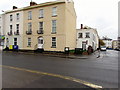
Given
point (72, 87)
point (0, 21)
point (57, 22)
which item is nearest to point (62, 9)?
point (57, 22)

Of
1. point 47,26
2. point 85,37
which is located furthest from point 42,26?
point 85,37

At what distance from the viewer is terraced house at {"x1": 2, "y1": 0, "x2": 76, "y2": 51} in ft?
64.5

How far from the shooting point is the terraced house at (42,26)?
19.7 m

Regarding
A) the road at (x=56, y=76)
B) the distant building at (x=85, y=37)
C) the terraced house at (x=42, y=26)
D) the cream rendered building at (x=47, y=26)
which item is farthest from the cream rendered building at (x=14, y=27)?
the distant building at (x=85, y=37)

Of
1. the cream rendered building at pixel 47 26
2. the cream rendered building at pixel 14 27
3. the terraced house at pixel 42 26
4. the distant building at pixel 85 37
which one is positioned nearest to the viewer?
the cream rendered building at pixel 47 26

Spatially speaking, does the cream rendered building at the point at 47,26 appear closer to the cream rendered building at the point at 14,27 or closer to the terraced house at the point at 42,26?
the terraced house at the point at 42,26

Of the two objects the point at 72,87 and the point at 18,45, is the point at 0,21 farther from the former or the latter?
the point at 72,87

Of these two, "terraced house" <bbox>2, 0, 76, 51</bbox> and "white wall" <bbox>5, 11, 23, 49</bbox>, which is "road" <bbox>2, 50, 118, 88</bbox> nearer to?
"terraced house" <bbox>2, 0, 76, 51</bbox>

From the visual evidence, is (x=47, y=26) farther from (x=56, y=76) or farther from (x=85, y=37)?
(x=56, y=76)

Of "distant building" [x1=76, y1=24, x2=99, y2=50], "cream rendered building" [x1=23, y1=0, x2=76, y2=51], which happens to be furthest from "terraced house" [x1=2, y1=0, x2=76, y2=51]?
"distant building" [x1=76, y1=24, x2=99, y2=50]

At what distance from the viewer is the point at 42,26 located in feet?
70.6

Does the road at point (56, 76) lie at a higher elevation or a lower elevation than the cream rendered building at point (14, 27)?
lower

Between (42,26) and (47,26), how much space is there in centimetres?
138

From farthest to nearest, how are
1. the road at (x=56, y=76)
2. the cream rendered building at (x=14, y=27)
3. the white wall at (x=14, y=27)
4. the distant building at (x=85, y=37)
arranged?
the distant building at (x=85, y=37), the cream rendered building at (x=14, y=27), the white wall at (x=14, y=27), the road at (x=56, y=76)
